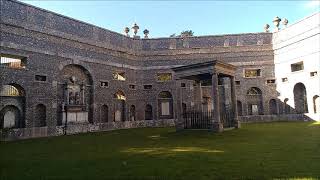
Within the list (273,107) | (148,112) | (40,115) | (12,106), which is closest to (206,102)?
(148,112)

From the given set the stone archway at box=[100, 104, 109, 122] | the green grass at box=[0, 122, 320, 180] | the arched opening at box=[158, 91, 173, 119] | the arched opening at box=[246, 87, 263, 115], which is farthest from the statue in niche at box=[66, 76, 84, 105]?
the arched opening at box=[246, 87, 263, 115]

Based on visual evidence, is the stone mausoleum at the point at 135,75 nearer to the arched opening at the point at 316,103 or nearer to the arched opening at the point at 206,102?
the arched opening at the point at 316,103

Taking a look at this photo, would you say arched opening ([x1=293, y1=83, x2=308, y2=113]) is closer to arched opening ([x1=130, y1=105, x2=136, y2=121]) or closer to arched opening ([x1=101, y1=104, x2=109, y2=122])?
arched opening ([x1=130, y1=105, x2=136, y2=121])

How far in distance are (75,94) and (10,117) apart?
5838 mm

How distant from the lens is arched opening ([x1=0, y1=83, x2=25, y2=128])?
65.2 ft

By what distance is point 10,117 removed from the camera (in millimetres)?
20328

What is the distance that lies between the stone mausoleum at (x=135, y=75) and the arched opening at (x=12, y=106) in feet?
0.23

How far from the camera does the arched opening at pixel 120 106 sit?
28.9 metres

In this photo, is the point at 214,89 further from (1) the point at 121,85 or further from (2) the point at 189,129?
(1) the point at 121,85

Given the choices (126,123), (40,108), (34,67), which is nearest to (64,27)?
(34,67)

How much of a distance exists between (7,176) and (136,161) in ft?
Result: 10.8

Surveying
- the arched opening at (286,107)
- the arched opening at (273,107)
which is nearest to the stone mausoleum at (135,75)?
the arched opening at (273,107)

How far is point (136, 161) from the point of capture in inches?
326

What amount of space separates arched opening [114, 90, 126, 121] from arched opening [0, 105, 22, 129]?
9787mm
